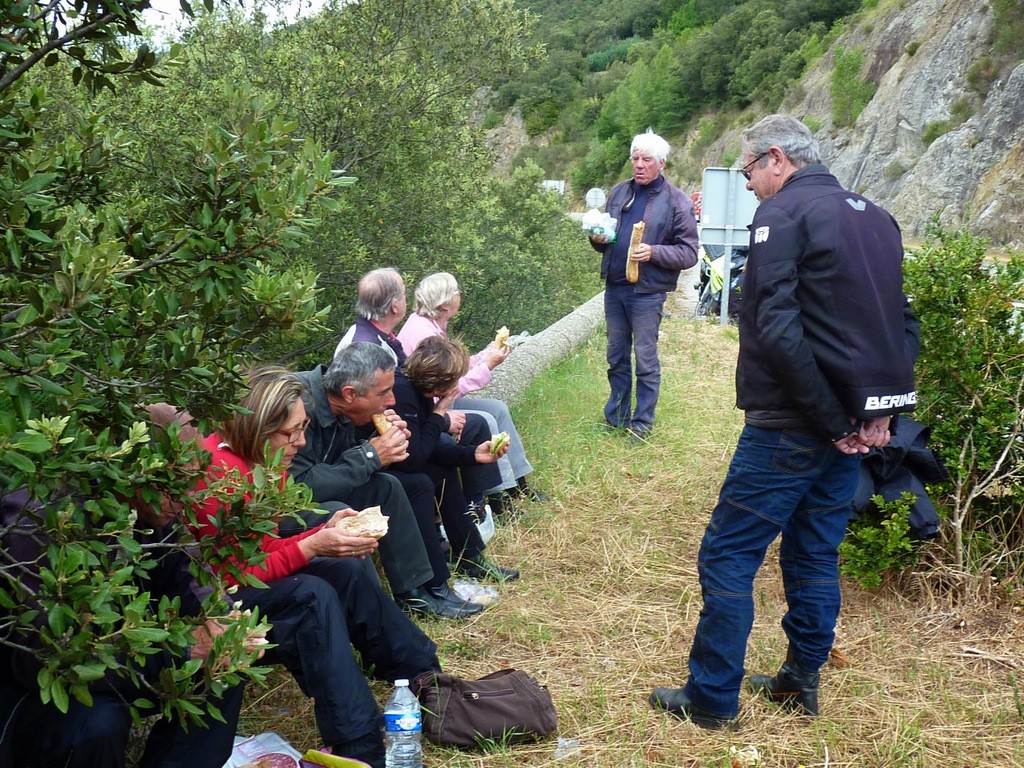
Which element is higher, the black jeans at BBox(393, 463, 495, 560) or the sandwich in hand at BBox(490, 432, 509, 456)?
the sandwich in hand at BBox(490, 432, 509, 456)

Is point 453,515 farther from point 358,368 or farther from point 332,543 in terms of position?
point 332,543

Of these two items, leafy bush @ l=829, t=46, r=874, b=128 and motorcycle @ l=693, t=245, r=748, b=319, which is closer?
motorcycle @ l=693, t=245, r=748, b=319

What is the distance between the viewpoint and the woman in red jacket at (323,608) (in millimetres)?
3176

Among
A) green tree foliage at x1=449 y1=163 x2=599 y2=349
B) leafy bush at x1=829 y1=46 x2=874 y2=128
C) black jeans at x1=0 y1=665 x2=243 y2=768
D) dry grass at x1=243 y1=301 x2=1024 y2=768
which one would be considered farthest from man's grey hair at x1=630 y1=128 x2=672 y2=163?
leafy bush at x1=829 y1=46 x2=874 y2=128

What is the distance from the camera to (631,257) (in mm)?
6898

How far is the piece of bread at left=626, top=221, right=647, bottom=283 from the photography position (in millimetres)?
6895

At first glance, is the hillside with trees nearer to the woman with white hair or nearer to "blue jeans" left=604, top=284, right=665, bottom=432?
"blue jeans" left=604, top=284, right=665, bottom=432

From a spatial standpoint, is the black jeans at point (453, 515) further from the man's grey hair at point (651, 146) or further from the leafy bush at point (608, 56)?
the leafy bush at point (608, 56)

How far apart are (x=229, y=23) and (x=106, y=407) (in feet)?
24.7

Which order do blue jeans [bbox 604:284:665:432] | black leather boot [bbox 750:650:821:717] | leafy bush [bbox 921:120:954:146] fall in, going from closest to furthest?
black leather boot [bbox 750:650:821:717] < blue jeans [bbox 604:284:665:432] < leafy bush [bbox 921:120:954:146]

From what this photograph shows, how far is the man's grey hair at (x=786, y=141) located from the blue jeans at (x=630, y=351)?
3413mm

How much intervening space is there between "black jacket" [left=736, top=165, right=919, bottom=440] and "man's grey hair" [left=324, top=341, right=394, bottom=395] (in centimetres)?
164

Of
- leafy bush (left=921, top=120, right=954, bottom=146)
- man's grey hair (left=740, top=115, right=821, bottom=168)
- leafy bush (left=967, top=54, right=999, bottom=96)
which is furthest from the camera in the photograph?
leafy bush (left=921, top=120, right=954, bottom=146)

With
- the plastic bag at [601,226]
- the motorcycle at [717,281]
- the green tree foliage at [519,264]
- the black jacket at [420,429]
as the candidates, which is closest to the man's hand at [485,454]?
the black jacket at [420,429]
